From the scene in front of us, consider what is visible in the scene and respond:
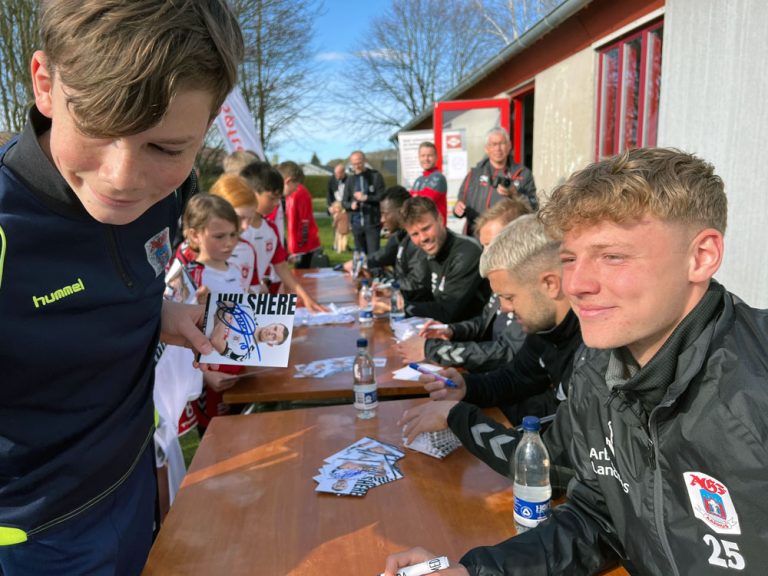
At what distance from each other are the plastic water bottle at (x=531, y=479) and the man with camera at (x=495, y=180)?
478 cm

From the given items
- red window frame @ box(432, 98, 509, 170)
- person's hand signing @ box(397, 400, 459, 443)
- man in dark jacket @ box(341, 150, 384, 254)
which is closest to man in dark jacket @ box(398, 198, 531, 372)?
person's hand signing @ box(397, 400, 459, 443)

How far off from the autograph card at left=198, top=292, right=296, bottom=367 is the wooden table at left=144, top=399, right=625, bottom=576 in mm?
334

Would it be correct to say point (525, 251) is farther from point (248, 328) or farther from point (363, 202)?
point (363, 202)

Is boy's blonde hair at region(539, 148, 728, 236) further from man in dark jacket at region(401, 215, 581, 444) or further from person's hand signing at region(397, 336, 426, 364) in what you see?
person's hand signing at region(397, 336, 426, 364)

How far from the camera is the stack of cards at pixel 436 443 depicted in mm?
1798

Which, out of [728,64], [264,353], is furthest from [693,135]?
[264,353]

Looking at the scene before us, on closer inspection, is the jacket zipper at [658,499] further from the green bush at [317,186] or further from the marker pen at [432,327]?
the green bush at [317,186]

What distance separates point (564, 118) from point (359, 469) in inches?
236

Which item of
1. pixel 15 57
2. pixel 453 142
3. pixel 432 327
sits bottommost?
pixel 432 327

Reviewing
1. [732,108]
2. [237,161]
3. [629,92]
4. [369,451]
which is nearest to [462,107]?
[629,92]

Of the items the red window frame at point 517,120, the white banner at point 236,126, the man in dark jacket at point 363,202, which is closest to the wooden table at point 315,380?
the white banner at point 236,126

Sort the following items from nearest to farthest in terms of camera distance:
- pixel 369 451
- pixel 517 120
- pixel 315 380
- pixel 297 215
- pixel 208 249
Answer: pixel 369 451 → pixel 315 380 → pixel 208 249 → pixel 297 215 → pixel 517 120

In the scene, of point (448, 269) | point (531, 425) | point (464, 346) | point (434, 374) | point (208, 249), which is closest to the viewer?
point (531, 425)

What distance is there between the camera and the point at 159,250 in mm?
1425
